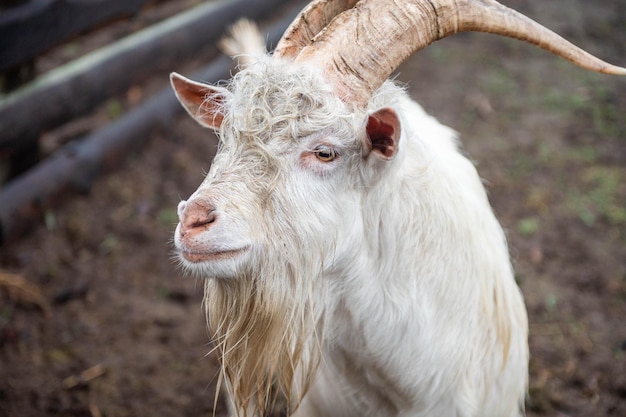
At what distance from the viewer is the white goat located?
212 cm

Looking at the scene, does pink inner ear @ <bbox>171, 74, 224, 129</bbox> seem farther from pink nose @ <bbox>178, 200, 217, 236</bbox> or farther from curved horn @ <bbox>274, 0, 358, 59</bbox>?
pink nose @ <bbox>178, 200, 217, 236</bbox>

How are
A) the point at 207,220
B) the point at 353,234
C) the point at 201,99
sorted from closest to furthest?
the point at 207,220 < the point at 353,234 < the point at 201,99

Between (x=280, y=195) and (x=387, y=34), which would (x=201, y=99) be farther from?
(x=387, y=34)

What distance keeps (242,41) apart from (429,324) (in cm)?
178

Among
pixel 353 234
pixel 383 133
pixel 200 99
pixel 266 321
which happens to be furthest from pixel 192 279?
pixel 383 133

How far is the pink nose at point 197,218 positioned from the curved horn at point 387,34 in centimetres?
60

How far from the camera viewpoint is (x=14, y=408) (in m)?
3.45

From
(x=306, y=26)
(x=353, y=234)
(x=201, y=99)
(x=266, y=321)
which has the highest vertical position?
(x=306, y=26)

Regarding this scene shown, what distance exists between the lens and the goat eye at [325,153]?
215 cm

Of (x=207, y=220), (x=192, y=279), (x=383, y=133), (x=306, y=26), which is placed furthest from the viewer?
(x=192, y=279)

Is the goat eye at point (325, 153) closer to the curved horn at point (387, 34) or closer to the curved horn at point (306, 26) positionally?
the curved horn at point (387, 34)

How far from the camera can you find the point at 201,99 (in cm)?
262

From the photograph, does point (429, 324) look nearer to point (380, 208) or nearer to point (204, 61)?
point (380, 208)

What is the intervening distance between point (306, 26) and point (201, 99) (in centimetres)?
54
